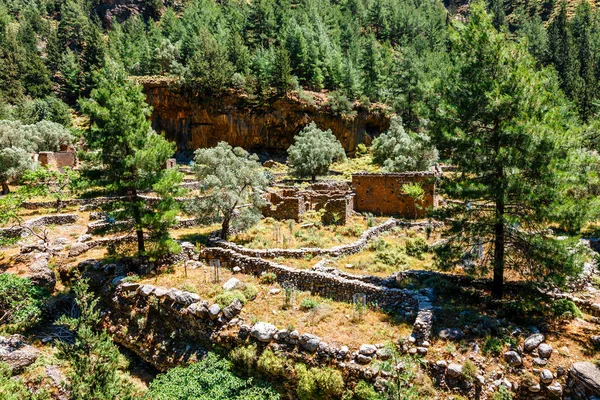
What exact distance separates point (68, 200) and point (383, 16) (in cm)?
8398

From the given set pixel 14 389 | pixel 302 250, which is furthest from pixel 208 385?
pixel 302 250

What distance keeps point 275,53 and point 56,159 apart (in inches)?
1275

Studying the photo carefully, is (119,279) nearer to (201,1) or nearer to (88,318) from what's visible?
(88,318)

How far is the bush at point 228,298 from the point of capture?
1267 centimetres

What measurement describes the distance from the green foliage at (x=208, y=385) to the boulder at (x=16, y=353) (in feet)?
18.4

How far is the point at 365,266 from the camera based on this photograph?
16922mm

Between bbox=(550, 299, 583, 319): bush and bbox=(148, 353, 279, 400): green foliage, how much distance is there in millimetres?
9012

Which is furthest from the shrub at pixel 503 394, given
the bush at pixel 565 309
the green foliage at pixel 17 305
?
the green foliage at pixel 17 305

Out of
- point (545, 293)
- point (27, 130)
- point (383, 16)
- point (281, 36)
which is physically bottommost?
point (545, 293)

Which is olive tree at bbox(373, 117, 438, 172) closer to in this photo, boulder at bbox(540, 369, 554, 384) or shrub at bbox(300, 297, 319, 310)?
shrub at bbox(300, 297, 319, 310)

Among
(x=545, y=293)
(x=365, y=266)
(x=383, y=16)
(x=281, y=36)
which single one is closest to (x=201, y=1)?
(x=281, y=36)

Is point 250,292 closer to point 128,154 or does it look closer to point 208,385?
point 208,385

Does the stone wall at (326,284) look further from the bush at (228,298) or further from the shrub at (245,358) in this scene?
the shrub at (245,358)

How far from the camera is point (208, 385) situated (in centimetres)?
1059
